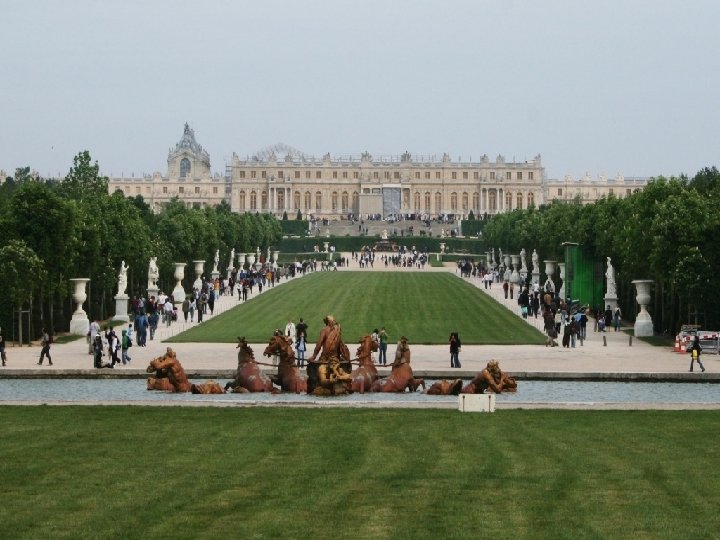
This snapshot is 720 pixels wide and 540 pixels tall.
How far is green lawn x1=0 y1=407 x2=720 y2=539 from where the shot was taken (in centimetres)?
1688

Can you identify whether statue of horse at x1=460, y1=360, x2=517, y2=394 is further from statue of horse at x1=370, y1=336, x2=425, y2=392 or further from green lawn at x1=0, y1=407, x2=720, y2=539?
green lawn at x1=0, y1=407, x2=720, y2=539

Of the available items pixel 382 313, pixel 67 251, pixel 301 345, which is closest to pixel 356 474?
pixel 301 345

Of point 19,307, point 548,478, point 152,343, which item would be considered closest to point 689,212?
point 152,343

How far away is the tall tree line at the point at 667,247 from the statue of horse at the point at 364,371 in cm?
1827

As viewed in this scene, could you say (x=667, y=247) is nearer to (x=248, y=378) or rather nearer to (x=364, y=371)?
(x=364, y=371)

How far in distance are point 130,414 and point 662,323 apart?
105ft

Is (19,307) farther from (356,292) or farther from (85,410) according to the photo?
(356,292)

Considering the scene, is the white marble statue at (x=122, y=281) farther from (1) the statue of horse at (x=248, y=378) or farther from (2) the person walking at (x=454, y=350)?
(1) the statue of horse at (x=248, y=378)

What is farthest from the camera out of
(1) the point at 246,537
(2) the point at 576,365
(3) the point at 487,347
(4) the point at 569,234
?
(4) the point at 569,234

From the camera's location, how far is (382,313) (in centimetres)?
6359

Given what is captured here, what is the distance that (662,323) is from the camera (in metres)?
56.0

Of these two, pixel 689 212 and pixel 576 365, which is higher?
pixel 689 212

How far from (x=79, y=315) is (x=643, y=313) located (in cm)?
1982

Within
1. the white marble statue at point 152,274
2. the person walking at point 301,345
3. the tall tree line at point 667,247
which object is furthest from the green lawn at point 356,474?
the white marble statue at point 152,274
